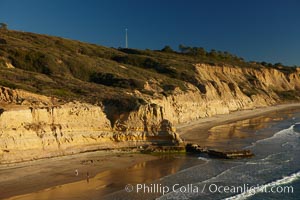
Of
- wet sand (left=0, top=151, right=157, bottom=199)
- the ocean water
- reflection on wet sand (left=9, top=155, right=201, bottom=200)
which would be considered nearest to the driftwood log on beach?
the ocean water

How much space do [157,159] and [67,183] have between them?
8139mm

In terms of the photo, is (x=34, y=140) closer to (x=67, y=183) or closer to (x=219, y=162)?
(x=67, y=183)

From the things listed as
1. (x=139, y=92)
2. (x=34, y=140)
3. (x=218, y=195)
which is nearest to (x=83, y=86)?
(x=139, y=92)

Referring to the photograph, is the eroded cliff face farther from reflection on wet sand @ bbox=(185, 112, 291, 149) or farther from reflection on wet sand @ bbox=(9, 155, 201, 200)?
reflection on wet sand @ bbox=(185, 112, 291, 149)

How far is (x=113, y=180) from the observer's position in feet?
70.7

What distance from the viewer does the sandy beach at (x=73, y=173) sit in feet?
63.3

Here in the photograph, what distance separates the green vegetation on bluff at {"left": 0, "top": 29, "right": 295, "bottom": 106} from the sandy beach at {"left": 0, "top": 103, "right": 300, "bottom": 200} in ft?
18.5

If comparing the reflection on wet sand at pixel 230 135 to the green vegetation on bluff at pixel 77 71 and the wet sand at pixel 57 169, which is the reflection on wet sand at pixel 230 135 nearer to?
the green vegetation on bluff at pixel 77 71

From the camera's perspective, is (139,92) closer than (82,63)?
Yes

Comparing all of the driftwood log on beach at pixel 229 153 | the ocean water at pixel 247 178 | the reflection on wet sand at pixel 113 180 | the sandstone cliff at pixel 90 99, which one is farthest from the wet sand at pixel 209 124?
the reflection on wet sand at pixel 113 180

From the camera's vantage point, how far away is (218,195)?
731 inches

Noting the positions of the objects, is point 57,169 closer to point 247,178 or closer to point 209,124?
point 247,178

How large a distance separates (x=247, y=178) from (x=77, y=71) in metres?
30.7

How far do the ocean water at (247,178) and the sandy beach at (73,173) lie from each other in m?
2.07
